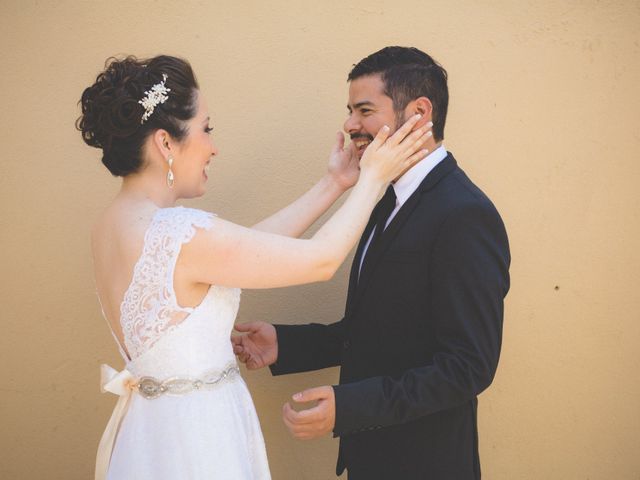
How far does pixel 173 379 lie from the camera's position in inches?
79.6

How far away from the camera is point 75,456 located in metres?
3.08

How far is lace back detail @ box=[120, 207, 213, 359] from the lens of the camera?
1.89 m

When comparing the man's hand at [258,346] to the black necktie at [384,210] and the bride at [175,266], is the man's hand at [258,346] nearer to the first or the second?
the bride at [175,266]

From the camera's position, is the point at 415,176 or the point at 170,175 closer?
the point at 170,175

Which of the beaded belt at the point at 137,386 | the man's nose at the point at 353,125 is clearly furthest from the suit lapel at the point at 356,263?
the beaded belt at the point at 137,386

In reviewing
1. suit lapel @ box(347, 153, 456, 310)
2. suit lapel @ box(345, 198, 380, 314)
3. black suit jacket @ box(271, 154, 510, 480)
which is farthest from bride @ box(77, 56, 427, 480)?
suit lapel @ box(345, 198, 380, 314)

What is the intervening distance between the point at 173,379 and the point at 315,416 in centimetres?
49

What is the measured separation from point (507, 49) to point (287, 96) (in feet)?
3.59

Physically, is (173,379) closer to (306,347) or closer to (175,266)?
(175,266)

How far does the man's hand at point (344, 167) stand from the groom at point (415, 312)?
0.50ft

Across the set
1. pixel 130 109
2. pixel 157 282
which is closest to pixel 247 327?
pixel 157 282

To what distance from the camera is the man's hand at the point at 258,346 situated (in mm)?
2639

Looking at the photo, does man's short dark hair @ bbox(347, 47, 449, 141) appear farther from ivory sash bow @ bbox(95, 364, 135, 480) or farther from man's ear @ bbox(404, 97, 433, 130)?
ivory sash bow @ bbox(95, 364, 135, 480)

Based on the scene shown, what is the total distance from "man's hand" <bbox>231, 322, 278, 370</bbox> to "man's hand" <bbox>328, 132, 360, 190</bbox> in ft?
2.32
